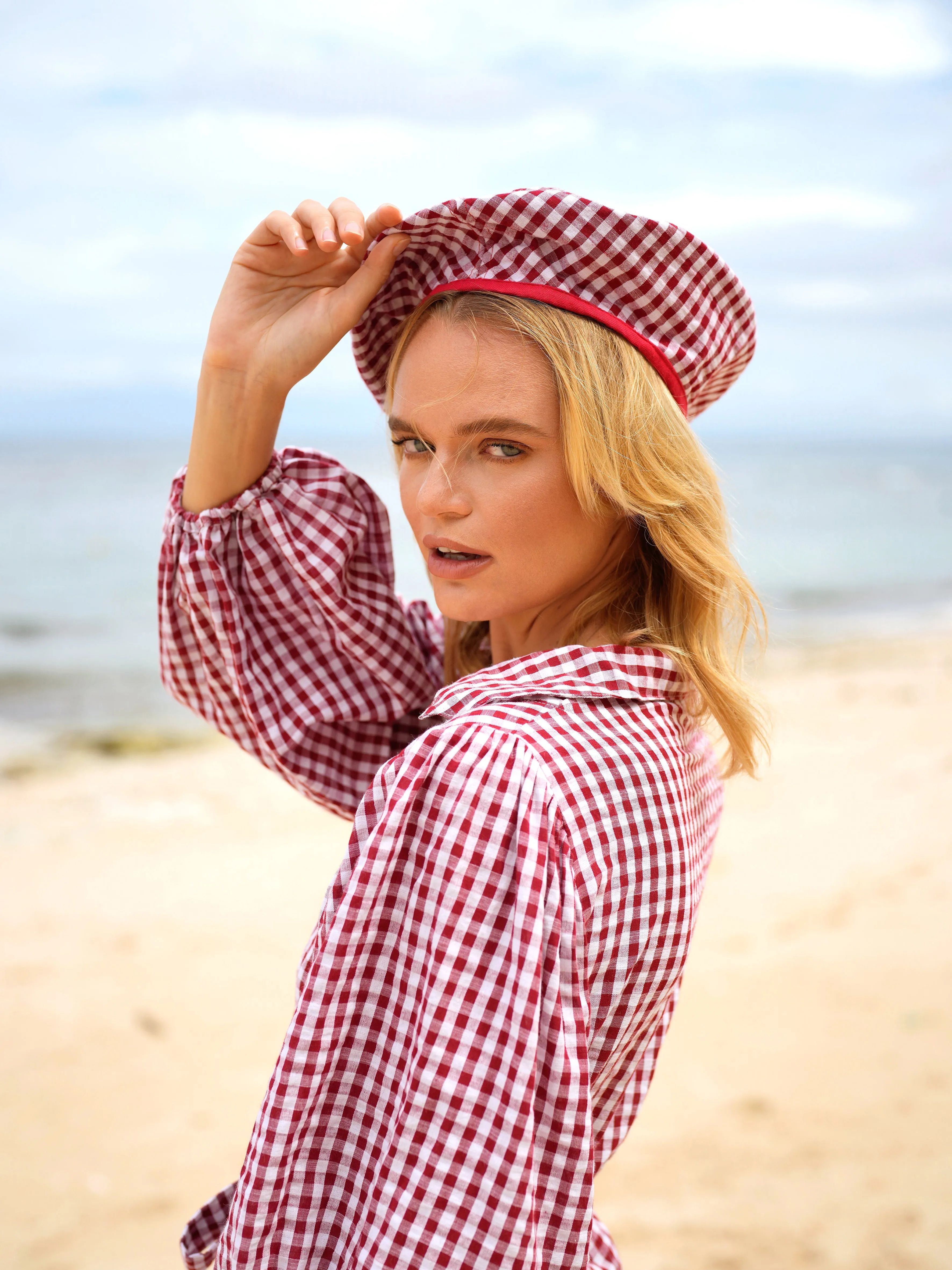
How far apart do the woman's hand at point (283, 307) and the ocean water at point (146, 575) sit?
Result: 0.31 m

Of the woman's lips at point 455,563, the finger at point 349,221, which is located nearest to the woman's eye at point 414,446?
the woman's lips at point 455,563

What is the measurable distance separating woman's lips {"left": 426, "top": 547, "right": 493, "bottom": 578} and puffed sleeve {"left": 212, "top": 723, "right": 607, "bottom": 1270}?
1.08ft

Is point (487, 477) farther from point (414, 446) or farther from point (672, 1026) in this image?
point (672, 1026)

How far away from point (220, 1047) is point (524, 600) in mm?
3762

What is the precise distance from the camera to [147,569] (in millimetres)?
23422

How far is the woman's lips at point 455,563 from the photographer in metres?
1.55

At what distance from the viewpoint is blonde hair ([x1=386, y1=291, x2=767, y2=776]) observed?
1460mm

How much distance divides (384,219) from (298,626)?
24.3 inches

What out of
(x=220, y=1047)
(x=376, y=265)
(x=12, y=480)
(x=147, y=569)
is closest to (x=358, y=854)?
(x=376, y=265)

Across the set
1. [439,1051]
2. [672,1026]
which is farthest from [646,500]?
[672,1026]

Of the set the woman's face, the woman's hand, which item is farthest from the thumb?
the woman's face

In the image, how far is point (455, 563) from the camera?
5.11ft

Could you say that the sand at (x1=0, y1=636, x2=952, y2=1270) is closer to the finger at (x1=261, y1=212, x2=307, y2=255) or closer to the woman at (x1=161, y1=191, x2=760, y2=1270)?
the woman at (x1=161, y1=191, x2=760, y2=1270)

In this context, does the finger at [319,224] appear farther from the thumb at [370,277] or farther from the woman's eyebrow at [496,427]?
the woman's eyebrow at [496,427]
